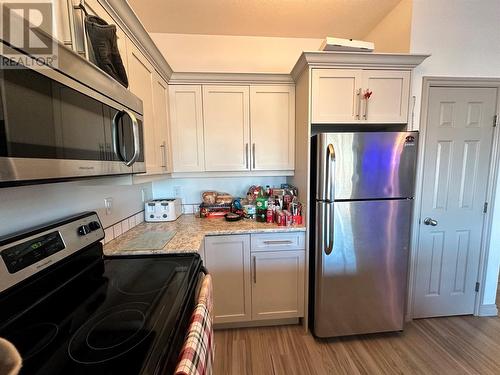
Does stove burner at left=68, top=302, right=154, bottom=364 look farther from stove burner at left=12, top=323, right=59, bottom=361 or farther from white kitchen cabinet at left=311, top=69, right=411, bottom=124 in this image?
white kitchen cabinet at left=311, top=69, right=411, bottom=124

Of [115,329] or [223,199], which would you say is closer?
[115,329]

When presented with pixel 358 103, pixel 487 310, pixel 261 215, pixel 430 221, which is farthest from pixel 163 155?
pixel 487 310

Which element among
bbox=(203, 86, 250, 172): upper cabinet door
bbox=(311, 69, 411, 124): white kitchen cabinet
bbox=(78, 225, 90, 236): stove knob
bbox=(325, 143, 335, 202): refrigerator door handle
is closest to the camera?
bbox=(78, 225, 90, 236): stove knob

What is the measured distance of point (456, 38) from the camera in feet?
5.91

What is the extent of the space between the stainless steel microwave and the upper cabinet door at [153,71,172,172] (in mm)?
816

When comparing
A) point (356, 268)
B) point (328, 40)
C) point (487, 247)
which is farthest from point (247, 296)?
point (487, 247)

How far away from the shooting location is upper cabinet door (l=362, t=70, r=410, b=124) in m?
1.73

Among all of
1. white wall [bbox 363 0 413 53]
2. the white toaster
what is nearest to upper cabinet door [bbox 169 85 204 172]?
the white toaster

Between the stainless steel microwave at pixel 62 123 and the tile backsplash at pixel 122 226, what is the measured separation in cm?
82

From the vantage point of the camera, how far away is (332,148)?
1611 millimetres

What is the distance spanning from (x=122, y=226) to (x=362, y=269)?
1900 millimetres

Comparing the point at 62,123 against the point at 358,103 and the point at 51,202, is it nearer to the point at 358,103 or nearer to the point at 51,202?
the point at 51,202

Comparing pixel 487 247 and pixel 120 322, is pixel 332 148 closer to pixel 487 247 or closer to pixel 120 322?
pixel 120 322

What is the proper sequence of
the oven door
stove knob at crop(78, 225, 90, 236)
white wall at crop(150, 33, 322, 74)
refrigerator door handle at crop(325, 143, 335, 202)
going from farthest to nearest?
1. white wall at crop(150, 33, 322, 74)
2. refrigerator door handle at crop(325, 143, 335, 202)
3. stove knob at crop(78, 225, 90, 236)
4. the oven door
